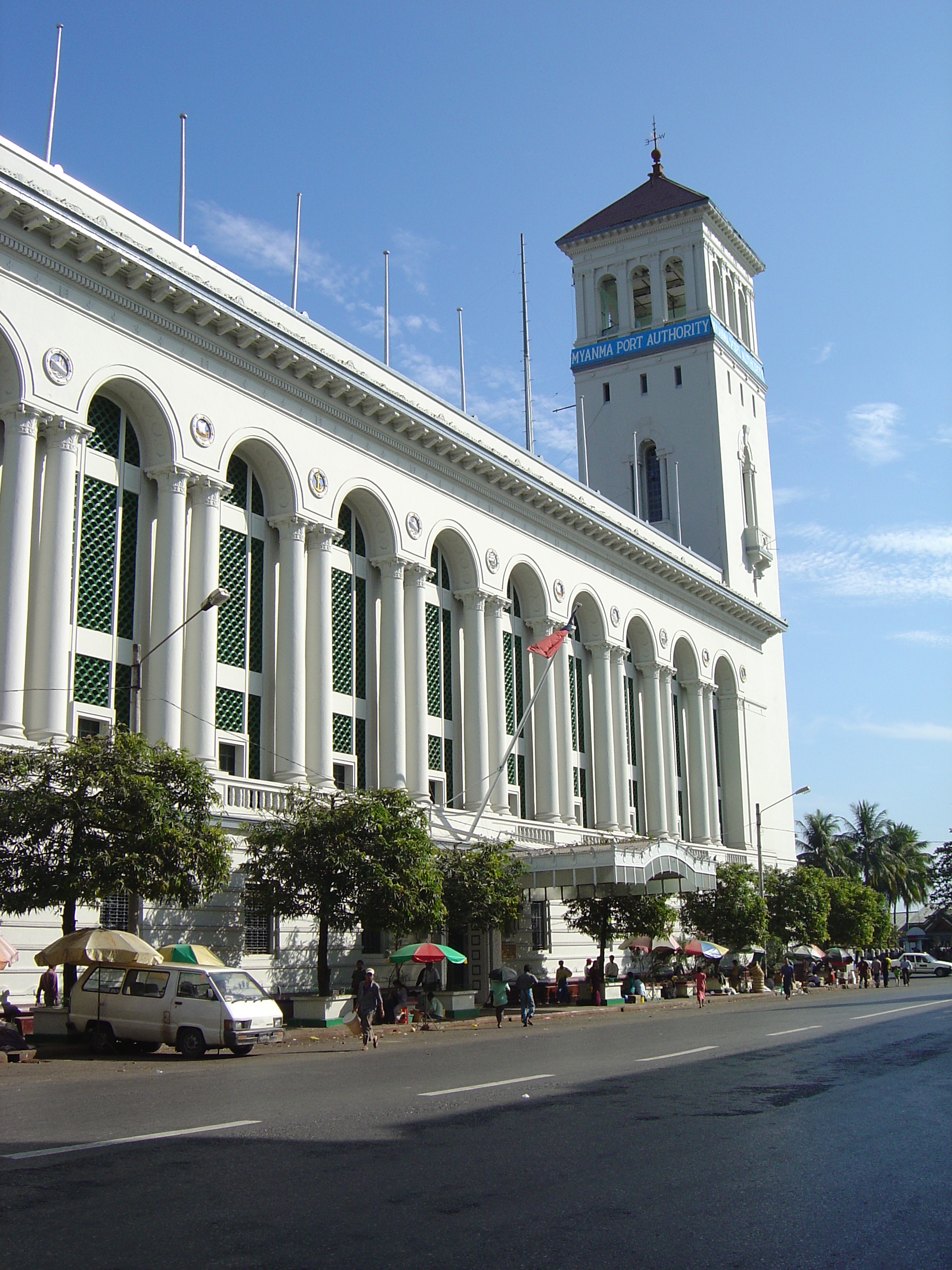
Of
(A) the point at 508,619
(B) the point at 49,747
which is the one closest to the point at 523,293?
(A) the point at 508,619

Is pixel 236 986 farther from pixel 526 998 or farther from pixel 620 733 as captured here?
pixel 620 733

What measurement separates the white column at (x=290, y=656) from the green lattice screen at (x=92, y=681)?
6016 mm

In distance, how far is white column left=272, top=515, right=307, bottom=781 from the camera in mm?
35281

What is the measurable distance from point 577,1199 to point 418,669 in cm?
3322

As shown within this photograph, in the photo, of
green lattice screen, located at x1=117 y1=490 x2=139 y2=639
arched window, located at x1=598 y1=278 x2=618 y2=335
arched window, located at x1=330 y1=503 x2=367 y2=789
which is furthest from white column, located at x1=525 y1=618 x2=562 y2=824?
arched window, located at x1=598 y1=278 x2=618 y2=335

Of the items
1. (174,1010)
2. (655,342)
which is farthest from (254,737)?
(655,342)

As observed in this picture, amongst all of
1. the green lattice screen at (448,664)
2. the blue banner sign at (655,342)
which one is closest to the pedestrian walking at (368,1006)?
the green lattice screen at (448,664)

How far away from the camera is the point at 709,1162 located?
9.35 meters

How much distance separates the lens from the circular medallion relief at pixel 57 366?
29.8m

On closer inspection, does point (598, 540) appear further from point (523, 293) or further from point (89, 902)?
point (89, 902)

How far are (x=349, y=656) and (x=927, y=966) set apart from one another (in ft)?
182

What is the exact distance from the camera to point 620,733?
54.1 metres

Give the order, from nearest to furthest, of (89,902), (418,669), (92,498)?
1. (89,902)
2. (92,498)
3. (418,669)

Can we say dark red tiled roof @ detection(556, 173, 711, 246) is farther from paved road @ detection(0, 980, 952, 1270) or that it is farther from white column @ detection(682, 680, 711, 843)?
paved road @ detection(0, 980, 952, 1270)
